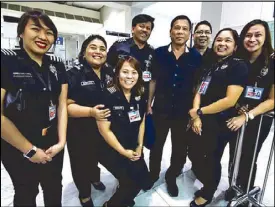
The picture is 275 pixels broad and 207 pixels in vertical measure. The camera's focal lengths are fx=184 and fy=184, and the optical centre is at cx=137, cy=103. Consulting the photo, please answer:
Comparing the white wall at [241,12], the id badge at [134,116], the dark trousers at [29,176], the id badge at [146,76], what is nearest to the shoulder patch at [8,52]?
the dark trousers at [29,176]

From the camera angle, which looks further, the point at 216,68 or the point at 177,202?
the point at 177,202

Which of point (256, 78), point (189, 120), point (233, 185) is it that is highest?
point (256, 78)

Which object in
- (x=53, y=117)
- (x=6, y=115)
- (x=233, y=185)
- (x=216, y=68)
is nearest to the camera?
(x=6, y=115)

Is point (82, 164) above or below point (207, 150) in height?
below

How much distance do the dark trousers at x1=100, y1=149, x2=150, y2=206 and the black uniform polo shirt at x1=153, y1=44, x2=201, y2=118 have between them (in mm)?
544

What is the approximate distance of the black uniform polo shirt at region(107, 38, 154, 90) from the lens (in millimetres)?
1610

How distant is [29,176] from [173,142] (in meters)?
1.18

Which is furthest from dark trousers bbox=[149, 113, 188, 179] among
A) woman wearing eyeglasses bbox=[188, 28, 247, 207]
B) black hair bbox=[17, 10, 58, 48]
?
black hair bbox=[17, 10, 58, 48]

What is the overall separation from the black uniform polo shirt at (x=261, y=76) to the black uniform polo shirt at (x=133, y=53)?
776 mm

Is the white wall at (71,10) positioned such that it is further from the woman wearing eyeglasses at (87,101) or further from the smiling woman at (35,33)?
the smiling woman at (35,33)

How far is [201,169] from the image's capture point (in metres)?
1.57

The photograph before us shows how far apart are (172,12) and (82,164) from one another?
241 cm

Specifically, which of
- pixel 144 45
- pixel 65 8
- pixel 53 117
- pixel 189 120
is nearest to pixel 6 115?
pixel 53 117

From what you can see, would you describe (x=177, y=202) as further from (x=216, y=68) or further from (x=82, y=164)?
(x=216, y=68)
